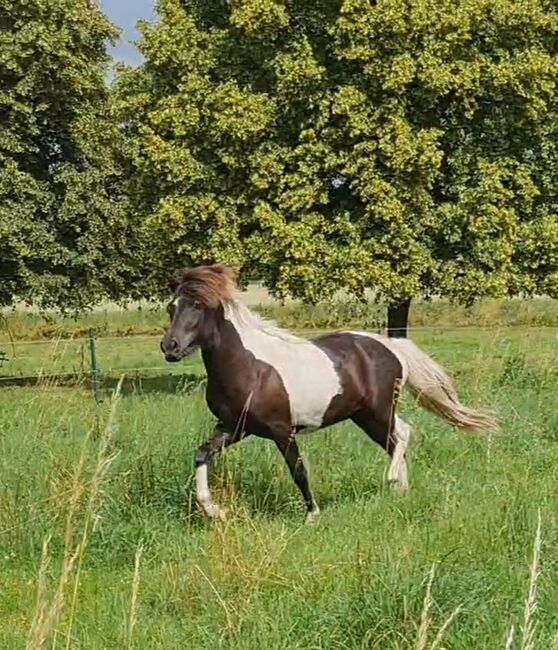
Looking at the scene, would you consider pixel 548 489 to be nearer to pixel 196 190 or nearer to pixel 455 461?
pixel 455 461

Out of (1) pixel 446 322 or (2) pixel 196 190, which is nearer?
(2) pixel 196 190

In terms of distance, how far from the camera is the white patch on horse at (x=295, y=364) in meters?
6.48

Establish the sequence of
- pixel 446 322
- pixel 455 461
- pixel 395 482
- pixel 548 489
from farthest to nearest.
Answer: pixel 446 322, pixel 455 461, pixel 395 482, pixel 548 489

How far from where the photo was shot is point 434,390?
24.2 ft

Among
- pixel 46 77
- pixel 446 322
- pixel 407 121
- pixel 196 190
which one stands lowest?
pixel 446 322

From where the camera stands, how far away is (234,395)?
6285 mm

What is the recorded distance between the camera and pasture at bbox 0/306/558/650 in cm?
379

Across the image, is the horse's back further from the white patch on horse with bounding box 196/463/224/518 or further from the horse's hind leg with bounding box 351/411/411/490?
the white patch on horse with bounding box 196/463/224/518

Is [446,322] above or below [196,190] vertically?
below

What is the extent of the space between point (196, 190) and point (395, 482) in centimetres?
1324

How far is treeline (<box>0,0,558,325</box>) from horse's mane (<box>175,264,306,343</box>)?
10767 mm

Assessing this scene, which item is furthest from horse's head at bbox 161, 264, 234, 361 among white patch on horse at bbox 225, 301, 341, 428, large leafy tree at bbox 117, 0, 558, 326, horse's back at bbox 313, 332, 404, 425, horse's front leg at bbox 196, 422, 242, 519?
large leafy tree at bbox 117, 0, 558, 326

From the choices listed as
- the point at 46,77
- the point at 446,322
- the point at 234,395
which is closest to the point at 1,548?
the point at 234,395

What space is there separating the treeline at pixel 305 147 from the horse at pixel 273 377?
10322 mm
